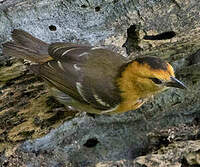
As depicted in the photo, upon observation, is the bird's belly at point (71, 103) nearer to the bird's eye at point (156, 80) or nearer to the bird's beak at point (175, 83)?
the bird's eye at point (156, 80)

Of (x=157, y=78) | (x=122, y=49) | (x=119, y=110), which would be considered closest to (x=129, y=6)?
(x=122, y=49)

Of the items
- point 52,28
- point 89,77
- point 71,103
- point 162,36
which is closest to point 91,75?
point 89,77

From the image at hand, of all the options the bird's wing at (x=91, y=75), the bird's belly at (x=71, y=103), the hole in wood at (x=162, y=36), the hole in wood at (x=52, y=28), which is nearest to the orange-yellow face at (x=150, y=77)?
the bird's wing at (x=91, y=75)

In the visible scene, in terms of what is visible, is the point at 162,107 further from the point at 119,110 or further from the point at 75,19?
the point at 75,19

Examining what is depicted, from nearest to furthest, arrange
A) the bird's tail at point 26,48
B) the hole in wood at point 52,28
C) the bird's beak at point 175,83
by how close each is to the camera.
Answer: the bird's beak at point 175,83
the bird's tail at point 26,48
the hole in wood at point 52,28

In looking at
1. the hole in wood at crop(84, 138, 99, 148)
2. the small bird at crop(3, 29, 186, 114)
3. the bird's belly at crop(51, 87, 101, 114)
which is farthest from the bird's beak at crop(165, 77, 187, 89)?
the hole in wood at crop(84, 138, 99, 148)

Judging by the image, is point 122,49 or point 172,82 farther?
point 122,49

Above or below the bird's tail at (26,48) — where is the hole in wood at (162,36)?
below

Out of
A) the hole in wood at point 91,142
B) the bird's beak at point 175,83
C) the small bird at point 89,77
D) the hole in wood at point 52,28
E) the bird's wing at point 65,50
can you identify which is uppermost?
the hole in wood at point 52,28

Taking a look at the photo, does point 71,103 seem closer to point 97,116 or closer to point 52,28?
point 97,116
